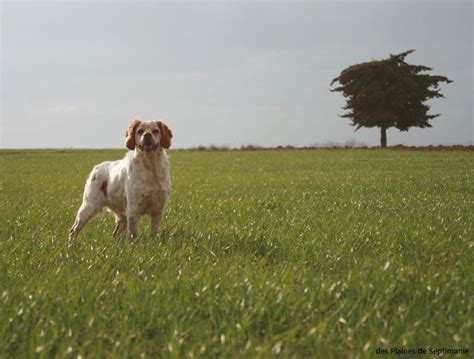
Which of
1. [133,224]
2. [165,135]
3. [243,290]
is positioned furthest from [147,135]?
[243,290]

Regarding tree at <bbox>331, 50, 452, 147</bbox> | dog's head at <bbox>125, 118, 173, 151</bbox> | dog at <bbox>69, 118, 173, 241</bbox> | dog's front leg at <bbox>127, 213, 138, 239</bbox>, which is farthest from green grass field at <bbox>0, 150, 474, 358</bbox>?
tree at <bbox>331, 50, 452, 147</bbox>

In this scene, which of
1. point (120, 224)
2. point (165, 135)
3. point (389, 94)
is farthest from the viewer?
point (389, 94)

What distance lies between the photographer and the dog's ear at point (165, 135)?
641cm

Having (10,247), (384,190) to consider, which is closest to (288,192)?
(384,190)

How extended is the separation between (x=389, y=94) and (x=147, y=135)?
55.5m

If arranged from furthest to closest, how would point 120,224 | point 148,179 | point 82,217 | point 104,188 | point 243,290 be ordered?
point 120,224
point 104,188
point 82,217
point 148,179
point 243,290

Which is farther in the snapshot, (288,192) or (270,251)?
(288,192)

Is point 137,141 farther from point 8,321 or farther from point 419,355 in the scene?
point 419,355

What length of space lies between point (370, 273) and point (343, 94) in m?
57.7

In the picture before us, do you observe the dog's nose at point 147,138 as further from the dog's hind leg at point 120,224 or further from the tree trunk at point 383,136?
the tree trunk at point 383,136

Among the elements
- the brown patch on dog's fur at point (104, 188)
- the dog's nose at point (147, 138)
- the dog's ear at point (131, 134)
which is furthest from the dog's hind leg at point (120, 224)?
the dog's nose at point (147, 138)

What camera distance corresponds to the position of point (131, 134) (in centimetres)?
639

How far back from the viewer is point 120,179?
648 cm

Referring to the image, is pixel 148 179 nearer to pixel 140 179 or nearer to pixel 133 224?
pixel 140 179
